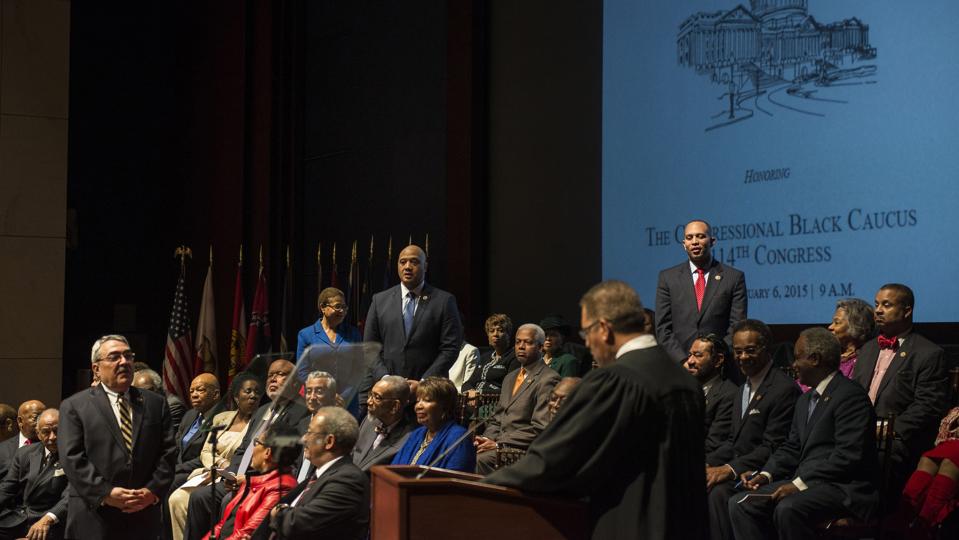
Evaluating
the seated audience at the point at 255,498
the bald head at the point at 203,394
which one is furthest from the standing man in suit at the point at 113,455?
the bald head at the point at 203,394

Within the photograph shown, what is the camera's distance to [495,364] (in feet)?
24.7

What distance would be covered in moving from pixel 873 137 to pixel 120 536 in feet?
14.7

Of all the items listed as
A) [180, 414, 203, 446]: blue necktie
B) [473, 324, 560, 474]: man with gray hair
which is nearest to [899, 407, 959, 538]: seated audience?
[473, 324, 560, 474]: man with gray hair

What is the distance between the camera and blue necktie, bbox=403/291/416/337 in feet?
21.8

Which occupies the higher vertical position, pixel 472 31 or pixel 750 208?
pixel 472 31

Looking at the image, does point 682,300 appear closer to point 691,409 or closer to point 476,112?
point 691,409

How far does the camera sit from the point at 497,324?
25.1 feet

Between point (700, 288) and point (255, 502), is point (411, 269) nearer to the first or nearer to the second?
point (700, 288)

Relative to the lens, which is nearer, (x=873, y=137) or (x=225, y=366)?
(x=873, y=137)

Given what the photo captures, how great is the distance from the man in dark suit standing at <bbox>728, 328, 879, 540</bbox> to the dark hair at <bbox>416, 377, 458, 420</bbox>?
50.9 inches

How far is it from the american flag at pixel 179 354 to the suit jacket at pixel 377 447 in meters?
A: 5.11

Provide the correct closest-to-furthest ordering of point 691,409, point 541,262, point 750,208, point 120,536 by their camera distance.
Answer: point 691,409 → point 120,536 → point 750,208 → point 541,262

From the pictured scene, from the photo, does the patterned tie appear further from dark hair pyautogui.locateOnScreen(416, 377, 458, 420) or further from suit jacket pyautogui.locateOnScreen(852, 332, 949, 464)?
suit jacket pyautogui.locateOnScreen(852, 332, 949, 464)

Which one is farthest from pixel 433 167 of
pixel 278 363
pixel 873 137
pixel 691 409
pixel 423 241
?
pixel 691 409
